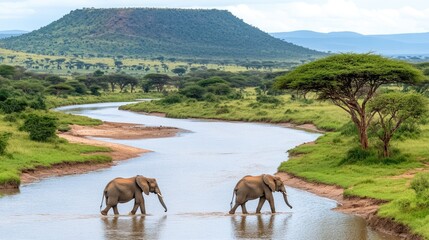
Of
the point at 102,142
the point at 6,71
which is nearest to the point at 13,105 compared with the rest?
the point at 102,142

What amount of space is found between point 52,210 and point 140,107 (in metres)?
57.7

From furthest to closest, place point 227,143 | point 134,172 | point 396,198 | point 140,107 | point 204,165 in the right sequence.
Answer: point 140,107
point 227,143
point 204,165
point 134,172
point 396,198

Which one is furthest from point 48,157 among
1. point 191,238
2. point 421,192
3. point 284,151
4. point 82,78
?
point 82,78

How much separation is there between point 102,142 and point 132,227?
23.6 m

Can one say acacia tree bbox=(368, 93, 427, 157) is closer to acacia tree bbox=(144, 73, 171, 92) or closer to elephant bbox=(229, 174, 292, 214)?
elephant bbox=(229, 174, 292, 214)

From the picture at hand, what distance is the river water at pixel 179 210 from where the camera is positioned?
67.3 feet

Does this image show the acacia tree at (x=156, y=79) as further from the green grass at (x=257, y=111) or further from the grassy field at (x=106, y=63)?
the grassy field at (x=106, y=63)

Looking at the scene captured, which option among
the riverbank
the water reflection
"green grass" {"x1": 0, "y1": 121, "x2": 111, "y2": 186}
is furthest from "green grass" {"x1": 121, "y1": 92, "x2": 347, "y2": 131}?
the water reflection

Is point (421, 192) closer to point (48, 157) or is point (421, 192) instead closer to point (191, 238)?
point (191, 238)

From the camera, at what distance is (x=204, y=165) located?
36.8 m

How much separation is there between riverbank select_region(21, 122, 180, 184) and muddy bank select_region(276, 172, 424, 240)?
885 cm

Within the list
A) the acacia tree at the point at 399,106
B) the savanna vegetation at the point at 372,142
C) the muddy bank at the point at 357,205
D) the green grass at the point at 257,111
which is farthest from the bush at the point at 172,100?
the acacia tree at the point at 399,106

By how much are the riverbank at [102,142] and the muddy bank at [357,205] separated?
8.85m

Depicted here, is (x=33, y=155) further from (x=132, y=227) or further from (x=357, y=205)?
(x=357, y=205)
